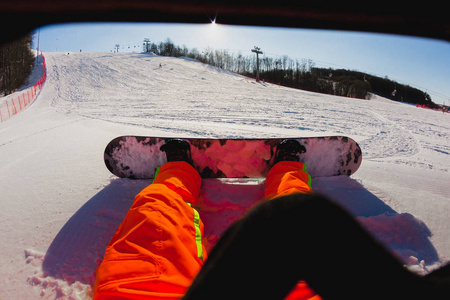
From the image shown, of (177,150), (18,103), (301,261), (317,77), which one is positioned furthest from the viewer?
Result: (317,77)

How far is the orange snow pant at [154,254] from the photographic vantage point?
3.34ft

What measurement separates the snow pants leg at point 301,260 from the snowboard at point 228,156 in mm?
2053

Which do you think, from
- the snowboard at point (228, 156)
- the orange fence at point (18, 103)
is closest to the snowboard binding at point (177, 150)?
the snowboard at point (228, 156)

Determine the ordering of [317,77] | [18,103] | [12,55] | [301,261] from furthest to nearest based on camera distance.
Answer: [317,77], [18,103], [12,55], [301,261]

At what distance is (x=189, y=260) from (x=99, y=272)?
1.38ft

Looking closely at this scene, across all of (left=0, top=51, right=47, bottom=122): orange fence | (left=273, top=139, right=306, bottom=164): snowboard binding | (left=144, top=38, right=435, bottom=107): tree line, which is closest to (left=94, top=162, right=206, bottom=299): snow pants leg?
(left=273, top=139, right=306, bottom=164): snowboard binding

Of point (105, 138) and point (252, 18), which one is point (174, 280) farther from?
point (105, 138)

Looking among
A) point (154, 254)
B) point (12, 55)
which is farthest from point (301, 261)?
point (12, 55)

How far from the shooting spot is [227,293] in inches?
23.8

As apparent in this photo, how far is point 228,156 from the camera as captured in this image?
2.80 meters

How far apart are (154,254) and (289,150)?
1.91 m

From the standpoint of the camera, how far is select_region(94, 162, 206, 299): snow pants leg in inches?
40.3

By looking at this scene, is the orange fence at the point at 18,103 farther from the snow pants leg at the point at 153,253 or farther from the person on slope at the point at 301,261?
the person on slope at the point at 301,261

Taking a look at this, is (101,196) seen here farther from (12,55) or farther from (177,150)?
(12,55)
